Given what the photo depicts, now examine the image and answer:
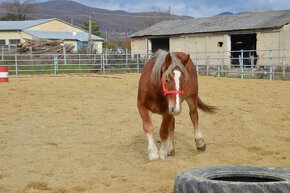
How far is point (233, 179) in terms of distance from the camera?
128 inches

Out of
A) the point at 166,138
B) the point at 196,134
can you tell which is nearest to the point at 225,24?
the point at 196,134

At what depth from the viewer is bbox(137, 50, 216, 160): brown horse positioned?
4.69 m

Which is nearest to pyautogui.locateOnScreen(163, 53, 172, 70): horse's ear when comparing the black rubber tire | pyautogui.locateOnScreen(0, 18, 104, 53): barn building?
the black rubber tire

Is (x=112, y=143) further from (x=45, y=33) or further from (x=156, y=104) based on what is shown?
(x=45, y=33)

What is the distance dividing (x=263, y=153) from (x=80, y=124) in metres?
3.76

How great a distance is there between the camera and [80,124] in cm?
825

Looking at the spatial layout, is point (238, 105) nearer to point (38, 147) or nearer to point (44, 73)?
point (38, 147)

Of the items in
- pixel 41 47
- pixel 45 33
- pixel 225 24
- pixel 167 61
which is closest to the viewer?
pixel 167 61

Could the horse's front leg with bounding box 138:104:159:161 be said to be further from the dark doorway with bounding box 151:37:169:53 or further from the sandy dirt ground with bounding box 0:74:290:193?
the dark doorway with bounding box 151:37:169:53

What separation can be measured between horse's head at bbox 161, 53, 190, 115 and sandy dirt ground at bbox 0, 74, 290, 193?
2.40ft

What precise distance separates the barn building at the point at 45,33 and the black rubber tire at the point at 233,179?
43.0 metres

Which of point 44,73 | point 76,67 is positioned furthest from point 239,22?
point 44,73

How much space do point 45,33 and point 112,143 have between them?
46.4 metres

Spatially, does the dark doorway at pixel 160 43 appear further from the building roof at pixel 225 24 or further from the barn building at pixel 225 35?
the building roof at pixel 225 24
